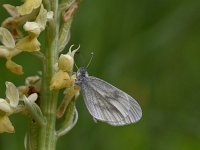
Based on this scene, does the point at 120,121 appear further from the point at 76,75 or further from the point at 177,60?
the point at 177,60

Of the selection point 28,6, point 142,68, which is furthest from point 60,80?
point 142,68

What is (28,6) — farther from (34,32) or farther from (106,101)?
(106,101)

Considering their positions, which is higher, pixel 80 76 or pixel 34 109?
pixel 80 76

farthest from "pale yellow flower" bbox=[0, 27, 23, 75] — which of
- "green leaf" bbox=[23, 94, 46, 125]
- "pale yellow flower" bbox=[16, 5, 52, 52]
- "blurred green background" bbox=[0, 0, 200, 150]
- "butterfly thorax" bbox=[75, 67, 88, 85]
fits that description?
"blurred green background" bbox=[0, 0, 200, 150]

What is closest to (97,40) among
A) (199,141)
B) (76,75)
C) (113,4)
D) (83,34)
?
(83,34)

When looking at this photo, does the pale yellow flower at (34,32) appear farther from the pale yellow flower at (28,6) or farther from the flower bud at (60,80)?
the flower bud at (60,80)

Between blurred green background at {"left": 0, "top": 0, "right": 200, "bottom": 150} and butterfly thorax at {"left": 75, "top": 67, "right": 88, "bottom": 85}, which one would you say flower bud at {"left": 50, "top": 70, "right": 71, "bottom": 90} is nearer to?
butterfly thorax at {"left": 75, "top": 67, "right": 88, "bottom": 85}
